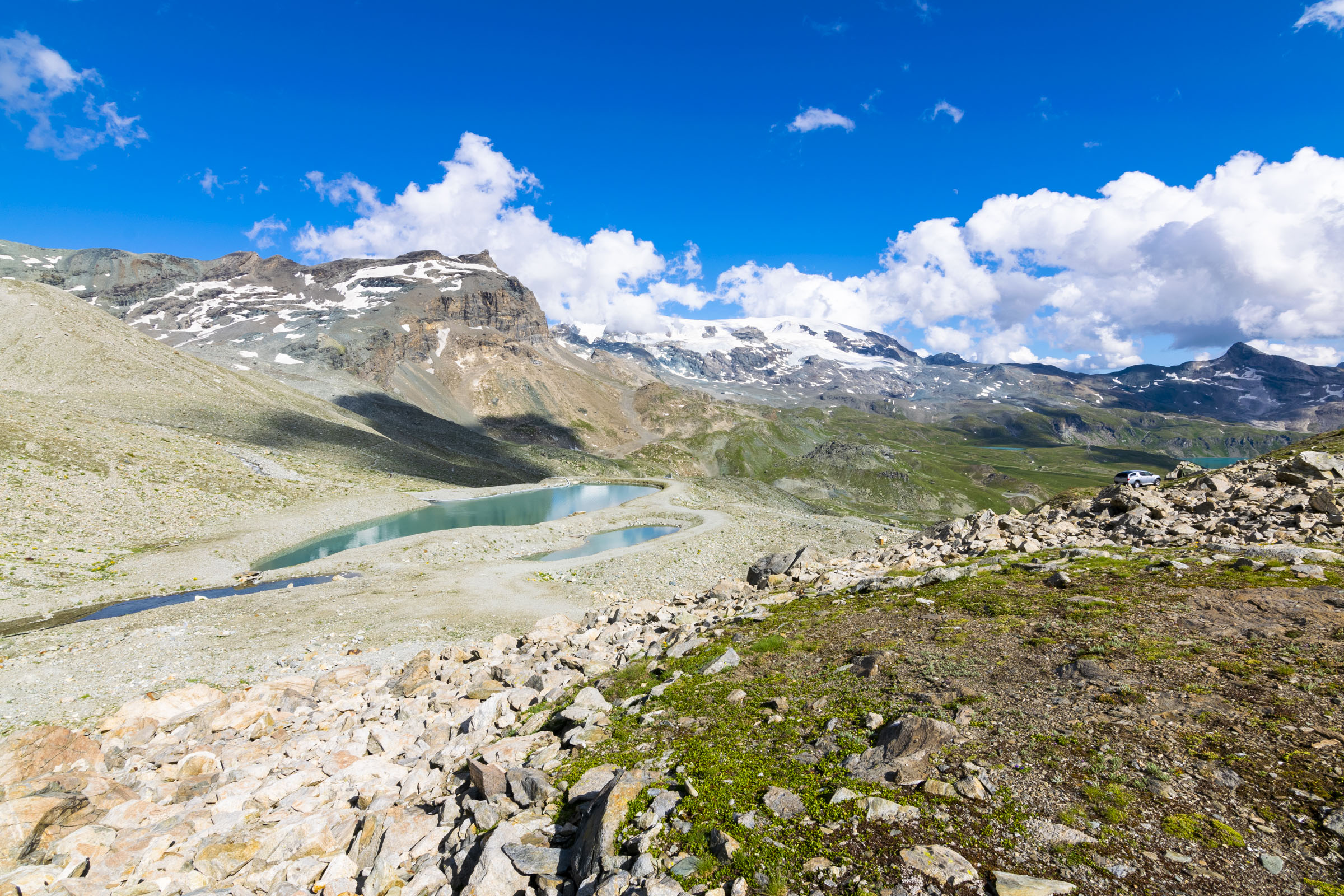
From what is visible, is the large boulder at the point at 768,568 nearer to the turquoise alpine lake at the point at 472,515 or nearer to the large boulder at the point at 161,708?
the large boulder at the point at 161,708

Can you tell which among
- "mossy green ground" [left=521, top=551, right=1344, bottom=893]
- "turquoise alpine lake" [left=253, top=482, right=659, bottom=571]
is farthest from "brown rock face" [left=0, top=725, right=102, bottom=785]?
→ "turquoise alpine lake" [left=253, top=482, right=659, bottom=571]

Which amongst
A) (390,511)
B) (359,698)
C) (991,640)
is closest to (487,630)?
(359,698)

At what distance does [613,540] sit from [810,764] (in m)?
57.2

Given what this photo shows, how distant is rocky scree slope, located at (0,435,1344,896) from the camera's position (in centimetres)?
681

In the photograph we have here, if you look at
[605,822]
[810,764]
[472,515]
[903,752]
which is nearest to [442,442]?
[472,515]

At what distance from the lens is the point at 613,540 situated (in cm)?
6519

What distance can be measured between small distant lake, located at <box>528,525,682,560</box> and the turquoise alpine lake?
28.0 ft

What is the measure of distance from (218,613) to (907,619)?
37.6 metres

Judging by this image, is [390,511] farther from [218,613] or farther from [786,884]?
[786,884]

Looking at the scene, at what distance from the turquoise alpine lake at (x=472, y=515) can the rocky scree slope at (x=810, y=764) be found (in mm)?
41517

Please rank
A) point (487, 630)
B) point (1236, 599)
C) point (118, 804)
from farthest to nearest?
1. point (487, 630)
2. point (1236, 599)
3. point (118, 804)

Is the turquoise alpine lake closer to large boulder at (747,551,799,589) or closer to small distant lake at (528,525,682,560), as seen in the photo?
small distant lake at (528,525,682,560)

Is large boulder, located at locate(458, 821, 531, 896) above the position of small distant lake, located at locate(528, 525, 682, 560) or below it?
above

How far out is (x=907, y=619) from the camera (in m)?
15.4
